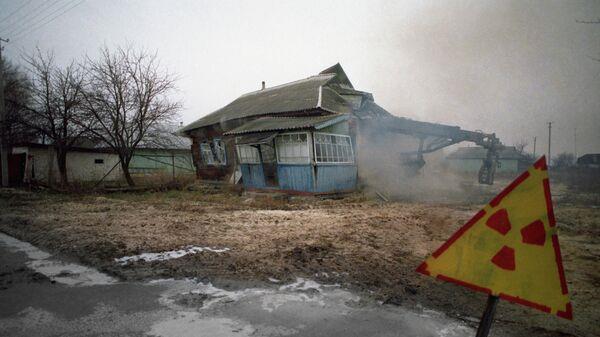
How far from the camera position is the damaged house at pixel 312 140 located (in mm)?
12008

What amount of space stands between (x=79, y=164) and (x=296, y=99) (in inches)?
719

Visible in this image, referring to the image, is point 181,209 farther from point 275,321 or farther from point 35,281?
point 275,321

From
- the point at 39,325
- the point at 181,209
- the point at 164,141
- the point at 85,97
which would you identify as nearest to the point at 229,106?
the point at 164,141

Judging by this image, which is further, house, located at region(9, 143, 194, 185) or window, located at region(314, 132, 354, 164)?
house, located at region(9, 143, 194, 185)

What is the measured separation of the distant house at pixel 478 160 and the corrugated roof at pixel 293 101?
120 feet

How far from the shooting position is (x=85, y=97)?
16625mm

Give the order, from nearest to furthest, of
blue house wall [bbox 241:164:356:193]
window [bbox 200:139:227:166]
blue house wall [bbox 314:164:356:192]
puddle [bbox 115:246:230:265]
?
puddle [bbox 115:246:230:265] < blue house wall [bbox 241:164:356:193] < blue house wall [bbox 314:164:356:192] < window [bbox 200:139:227:166]

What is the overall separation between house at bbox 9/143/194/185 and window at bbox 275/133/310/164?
10.4 metres

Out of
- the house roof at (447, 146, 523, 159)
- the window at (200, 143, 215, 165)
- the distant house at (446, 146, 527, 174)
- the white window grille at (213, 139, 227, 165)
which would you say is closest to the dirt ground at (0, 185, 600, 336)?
the white window grille at (213, 139, 227, 165)

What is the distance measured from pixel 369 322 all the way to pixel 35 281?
4.12 meters

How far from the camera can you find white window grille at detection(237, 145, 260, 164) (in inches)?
547

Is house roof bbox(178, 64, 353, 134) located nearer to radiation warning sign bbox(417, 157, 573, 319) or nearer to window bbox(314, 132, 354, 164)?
window bbox(314, 132, 354, 164)

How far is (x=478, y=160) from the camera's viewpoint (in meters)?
52.4

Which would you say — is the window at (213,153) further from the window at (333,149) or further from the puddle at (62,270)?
the puddle at (62,270)
